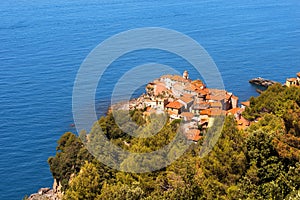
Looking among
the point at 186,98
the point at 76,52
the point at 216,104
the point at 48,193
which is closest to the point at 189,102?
the point at 186,98

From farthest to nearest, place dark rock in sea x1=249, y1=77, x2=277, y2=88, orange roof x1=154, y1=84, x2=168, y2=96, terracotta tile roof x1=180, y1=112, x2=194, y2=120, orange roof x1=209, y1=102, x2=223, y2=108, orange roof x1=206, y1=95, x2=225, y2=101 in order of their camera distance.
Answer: dark rock in sea x1=249, y1=77, x2=277, y2=88 → orange roof x1=154, y1=84, x2=168, y2=96 → orange roof x1=206, y1=95, x2=225, y2=101 → orange roof x1=209, y1=102, x2=223, y2=108 → terracotta tile roof x1=180, y1=112, x2=194, y2=120

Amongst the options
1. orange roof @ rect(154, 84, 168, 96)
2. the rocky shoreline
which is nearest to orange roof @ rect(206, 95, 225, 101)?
orange roof @ rect(154, 84, 168, 96)

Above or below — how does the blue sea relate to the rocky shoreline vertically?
above

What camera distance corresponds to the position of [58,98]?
127 ft

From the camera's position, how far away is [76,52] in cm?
5219

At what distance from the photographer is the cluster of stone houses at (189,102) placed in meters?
28.3

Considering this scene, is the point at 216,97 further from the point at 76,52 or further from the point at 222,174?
the point at 76,52

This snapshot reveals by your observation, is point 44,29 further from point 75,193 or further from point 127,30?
point 75,193

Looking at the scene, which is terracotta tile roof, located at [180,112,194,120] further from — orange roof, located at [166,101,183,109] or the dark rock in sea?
the dark rock in sea

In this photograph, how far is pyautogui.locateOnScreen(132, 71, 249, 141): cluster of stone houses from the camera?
28338 mm

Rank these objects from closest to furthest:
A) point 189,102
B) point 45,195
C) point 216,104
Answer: point 45,195 < point 189,102 < point 216,104

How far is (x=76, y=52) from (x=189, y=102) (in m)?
25.0

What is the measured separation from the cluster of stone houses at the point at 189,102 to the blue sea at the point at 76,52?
17.5 ft

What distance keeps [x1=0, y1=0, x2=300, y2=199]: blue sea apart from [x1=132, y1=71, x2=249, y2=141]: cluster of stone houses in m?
5.34
